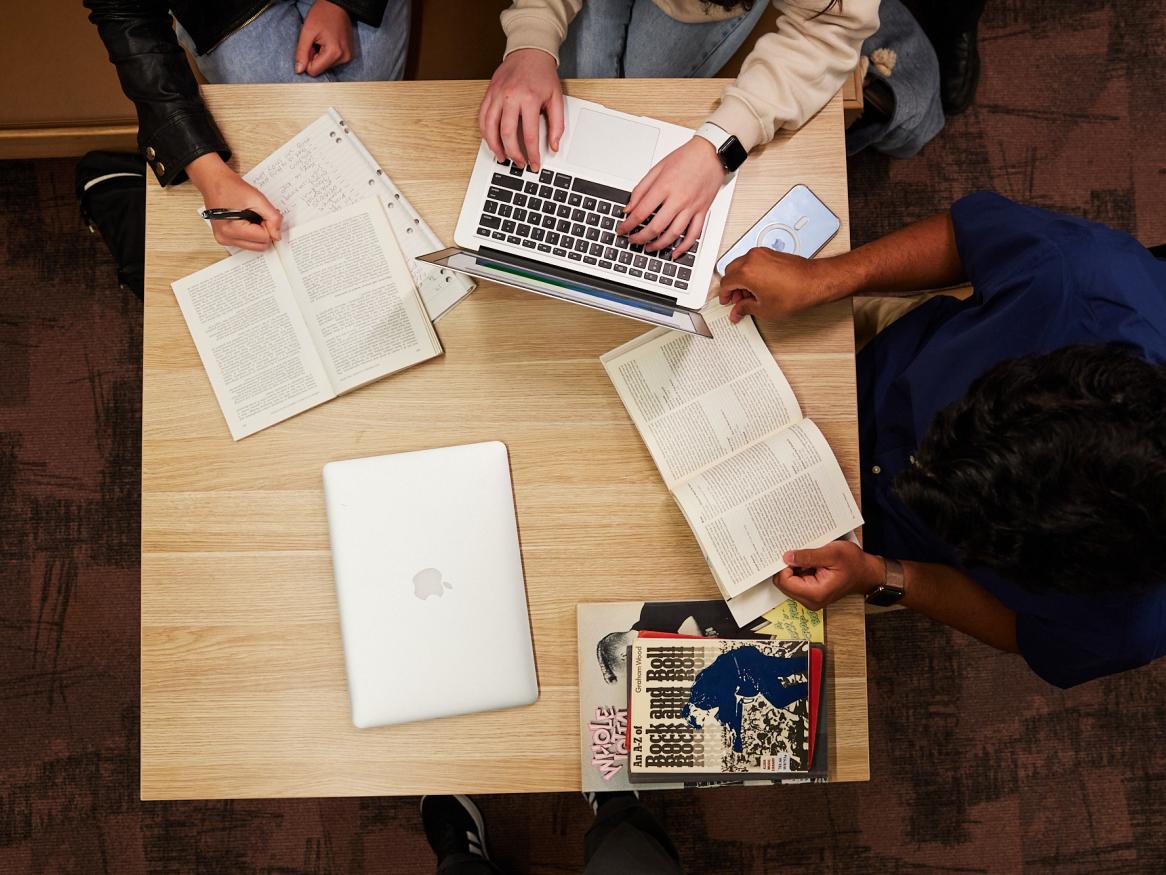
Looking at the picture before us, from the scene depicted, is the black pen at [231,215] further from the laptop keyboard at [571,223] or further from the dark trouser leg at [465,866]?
the dark trouser leg at [465,866]

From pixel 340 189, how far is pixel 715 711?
85cm

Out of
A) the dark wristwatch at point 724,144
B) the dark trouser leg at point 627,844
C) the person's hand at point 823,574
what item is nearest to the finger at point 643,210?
the dark wristwatch at point 724,144

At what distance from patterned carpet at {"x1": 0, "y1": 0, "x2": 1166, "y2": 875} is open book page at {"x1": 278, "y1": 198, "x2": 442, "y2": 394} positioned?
88 centimetres

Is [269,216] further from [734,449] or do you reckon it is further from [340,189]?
[734,449]

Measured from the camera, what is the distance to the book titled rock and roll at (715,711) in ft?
3.43

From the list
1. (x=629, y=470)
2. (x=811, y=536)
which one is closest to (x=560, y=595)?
(x=629, y=470)

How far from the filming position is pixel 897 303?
1.31 metres

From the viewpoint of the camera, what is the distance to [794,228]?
111 centimetres

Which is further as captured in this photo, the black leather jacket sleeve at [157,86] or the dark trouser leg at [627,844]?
the dark trouser leg at [627,844]

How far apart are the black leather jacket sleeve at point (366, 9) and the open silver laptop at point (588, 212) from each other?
0.34 m

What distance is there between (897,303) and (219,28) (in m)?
1.12

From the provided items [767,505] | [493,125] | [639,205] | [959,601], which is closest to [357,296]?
[493,125]

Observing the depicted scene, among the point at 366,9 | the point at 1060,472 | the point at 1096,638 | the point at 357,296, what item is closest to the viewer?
the point at 1060,472

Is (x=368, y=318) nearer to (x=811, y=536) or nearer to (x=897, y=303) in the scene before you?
(x=811, y=536)
